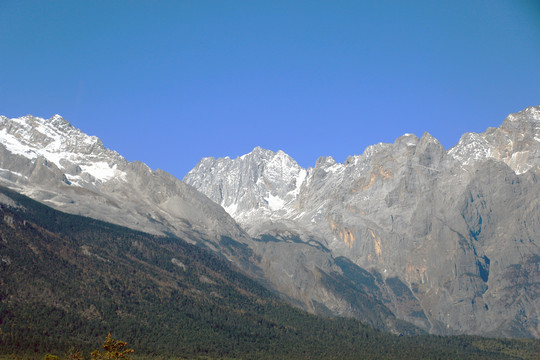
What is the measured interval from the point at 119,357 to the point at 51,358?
14.5 m

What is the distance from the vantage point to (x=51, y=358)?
509 ft

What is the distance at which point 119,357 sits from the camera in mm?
149750
